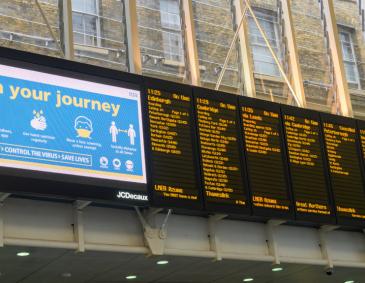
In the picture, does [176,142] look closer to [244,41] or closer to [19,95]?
[19,95]

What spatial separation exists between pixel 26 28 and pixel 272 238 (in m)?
5.74

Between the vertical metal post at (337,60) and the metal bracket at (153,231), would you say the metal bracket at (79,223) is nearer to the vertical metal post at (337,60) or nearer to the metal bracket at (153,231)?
the metal bracket at (153,231)

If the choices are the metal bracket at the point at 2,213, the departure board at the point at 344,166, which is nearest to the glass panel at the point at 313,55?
the departure board at the point at 344,166

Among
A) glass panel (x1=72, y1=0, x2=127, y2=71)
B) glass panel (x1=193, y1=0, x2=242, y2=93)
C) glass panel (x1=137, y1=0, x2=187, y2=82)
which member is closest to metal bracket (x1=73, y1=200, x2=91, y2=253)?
glass panel (x1=72, y1=0, x2=127, y2=71)

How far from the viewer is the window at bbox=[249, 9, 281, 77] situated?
52.4 feet

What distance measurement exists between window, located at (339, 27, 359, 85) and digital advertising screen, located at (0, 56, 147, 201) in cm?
770

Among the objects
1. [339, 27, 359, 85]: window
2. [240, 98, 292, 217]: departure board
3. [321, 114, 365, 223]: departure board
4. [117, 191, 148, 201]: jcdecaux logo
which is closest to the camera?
[117, 191, 148, 201]: jcdecaux logo

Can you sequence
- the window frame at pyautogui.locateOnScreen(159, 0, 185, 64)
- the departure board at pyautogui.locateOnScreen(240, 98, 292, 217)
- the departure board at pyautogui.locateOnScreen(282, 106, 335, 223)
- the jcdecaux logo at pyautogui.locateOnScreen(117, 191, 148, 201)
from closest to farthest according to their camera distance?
the jcdecaux logo at pyautogui.locateOnScreen(117, 191, 148, 201), the departure board at pyautogui.locateOnScreen(240, 98, 292, 217), the departure board at pyautogui.locateOnScreen(282, 106, 335, 223), the window frame at pyautogui.locateOnScreen(159, 0, 185, 64)

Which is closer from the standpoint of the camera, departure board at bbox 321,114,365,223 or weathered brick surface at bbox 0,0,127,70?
weathered brick surface at bbox 0,0,127,70

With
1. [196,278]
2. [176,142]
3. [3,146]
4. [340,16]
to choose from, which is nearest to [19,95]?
[3,146]

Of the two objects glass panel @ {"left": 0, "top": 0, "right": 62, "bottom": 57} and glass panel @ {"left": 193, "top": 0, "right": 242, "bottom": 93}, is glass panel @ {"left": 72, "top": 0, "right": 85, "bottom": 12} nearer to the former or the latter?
glass panel @ {"left": 0, "top": 0, "right": 62, "bottom": 57}

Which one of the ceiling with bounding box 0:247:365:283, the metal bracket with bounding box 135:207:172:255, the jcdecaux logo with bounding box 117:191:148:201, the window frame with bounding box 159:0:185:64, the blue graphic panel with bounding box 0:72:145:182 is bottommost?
the ceiling with bounding box 0:247:365:283

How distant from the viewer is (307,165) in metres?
13.1

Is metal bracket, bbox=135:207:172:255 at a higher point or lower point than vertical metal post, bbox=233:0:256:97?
lower
